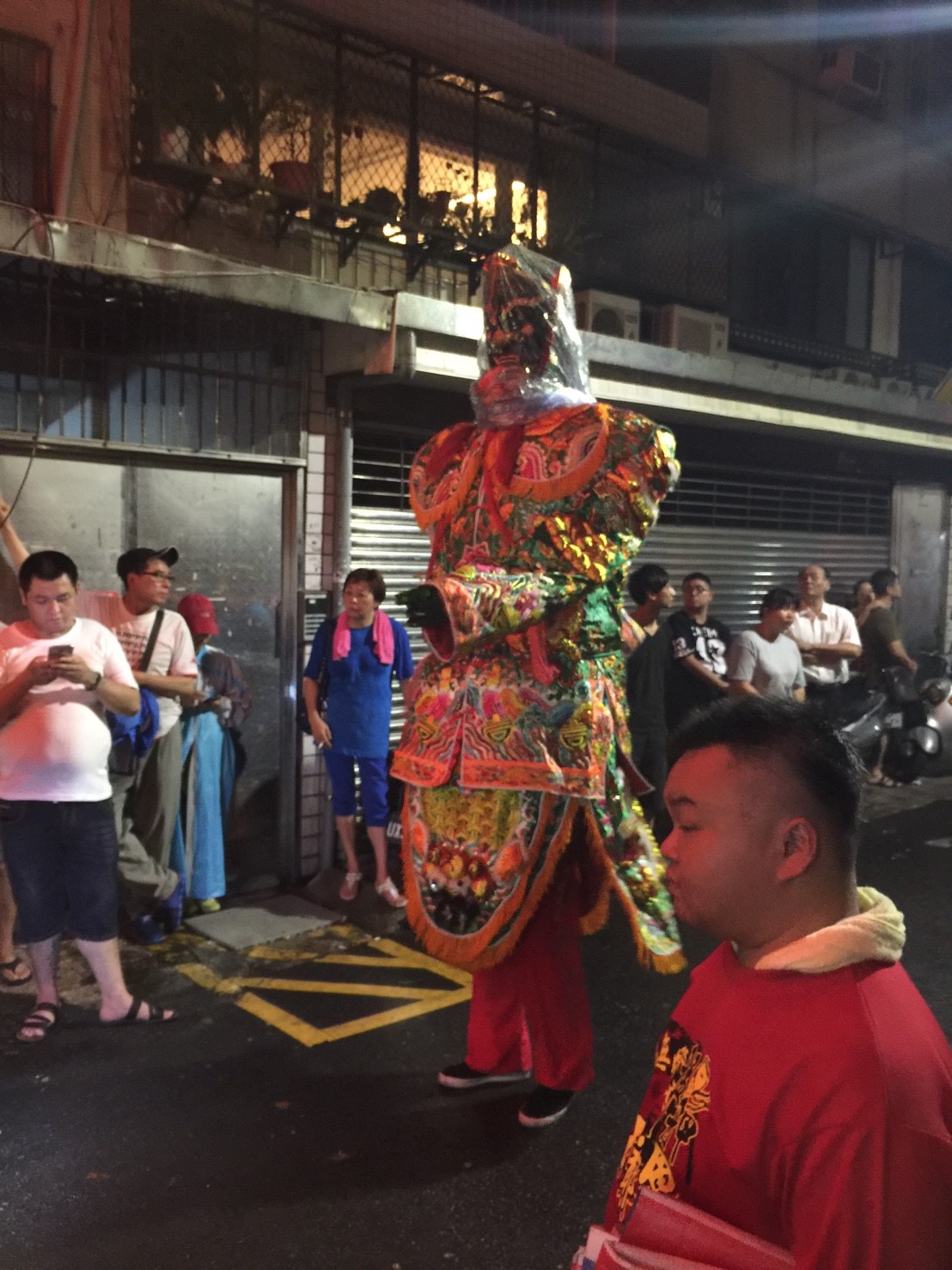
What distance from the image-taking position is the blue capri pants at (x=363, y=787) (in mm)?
6457

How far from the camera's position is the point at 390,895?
20.6 feet

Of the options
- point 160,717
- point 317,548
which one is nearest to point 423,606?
point 160,717

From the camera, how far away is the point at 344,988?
516 centimetres

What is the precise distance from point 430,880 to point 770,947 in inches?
87.2

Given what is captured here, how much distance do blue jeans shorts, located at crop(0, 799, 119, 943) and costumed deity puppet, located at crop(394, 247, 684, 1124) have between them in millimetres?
1436

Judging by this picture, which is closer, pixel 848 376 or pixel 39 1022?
pixel 39 1022

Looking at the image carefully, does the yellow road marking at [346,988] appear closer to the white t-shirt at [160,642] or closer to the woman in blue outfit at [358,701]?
the woman in blue outfit at [358,701]

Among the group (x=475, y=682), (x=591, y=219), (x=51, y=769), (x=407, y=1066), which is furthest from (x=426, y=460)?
(x=591, y=219)

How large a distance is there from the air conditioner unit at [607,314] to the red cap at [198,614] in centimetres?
419

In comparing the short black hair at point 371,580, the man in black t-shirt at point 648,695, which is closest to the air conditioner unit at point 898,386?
the man in black t-shirt at point 648,695

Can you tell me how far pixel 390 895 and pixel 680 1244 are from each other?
195 inches

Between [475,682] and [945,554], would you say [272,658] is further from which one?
[945,554]

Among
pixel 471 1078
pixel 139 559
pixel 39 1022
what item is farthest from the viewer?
pixel 139 559

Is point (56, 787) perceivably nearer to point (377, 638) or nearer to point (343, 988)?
point (343, 988)
